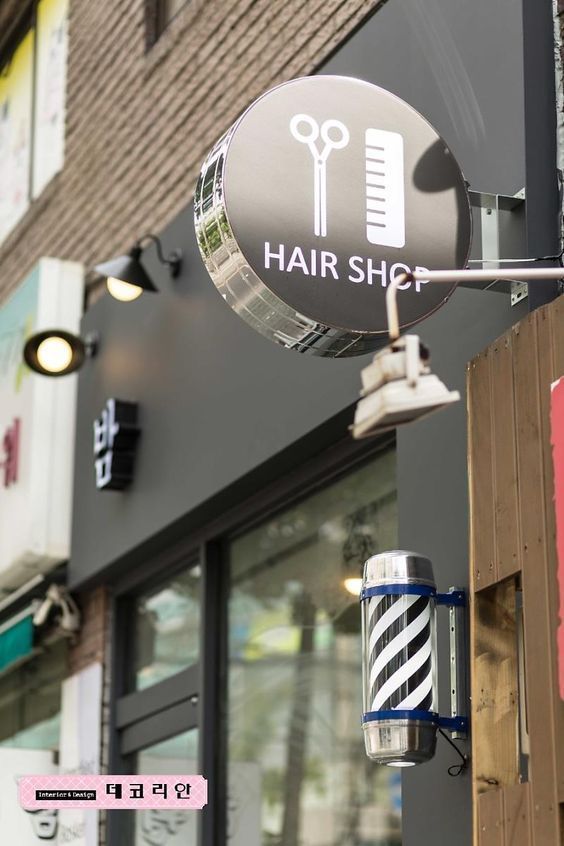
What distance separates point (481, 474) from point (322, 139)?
1.21m

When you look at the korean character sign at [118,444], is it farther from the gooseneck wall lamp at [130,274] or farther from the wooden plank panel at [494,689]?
the wooden plank panel at [494,689]

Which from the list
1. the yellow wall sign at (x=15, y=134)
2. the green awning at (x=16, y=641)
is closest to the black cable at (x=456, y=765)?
the green awning at (x=16, y=641)

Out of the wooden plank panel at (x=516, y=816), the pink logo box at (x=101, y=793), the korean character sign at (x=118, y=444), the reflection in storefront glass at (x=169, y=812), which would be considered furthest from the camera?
the korean character sign at (x=118, y=444)

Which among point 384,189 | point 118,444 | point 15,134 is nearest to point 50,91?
point 15,134

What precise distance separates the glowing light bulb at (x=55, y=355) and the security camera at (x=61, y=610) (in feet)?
4.37

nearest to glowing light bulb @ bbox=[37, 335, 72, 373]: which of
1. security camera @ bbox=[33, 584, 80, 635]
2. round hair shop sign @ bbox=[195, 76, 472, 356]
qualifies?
security camera @ bbox=[33, 584, 80, 635]

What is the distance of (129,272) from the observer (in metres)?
7.68

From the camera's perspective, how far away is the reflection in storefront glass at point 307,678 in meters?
6.18

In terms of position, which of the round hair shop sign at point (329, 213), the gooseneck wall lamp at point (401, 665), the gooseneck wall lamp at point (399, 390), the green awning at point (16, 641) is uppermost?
the round hair shop sign at point (329, 213)

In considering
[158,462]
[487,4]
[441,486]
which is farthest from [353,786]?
[487,4]

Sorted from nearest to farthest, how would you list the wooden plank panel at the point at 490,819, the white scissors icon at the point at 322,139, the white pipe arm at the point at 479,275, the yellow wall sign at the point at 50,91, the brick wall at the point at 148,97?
1. the white pipe arm at the point at 479,275
2. the wooden plank panel at the point at 490,819
3. the white scissors icon at the point at 322,139
4. the brick wall at the point at 148,97
5. the yellow wall sign at the point at 50,91

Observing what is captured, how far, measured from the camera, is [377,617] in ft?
15.4

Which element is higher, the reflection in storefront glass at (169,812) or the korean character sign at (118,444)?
the korean character sign at (118,444)

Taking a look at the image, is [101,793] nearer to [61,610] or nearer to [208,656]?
[208,656]
